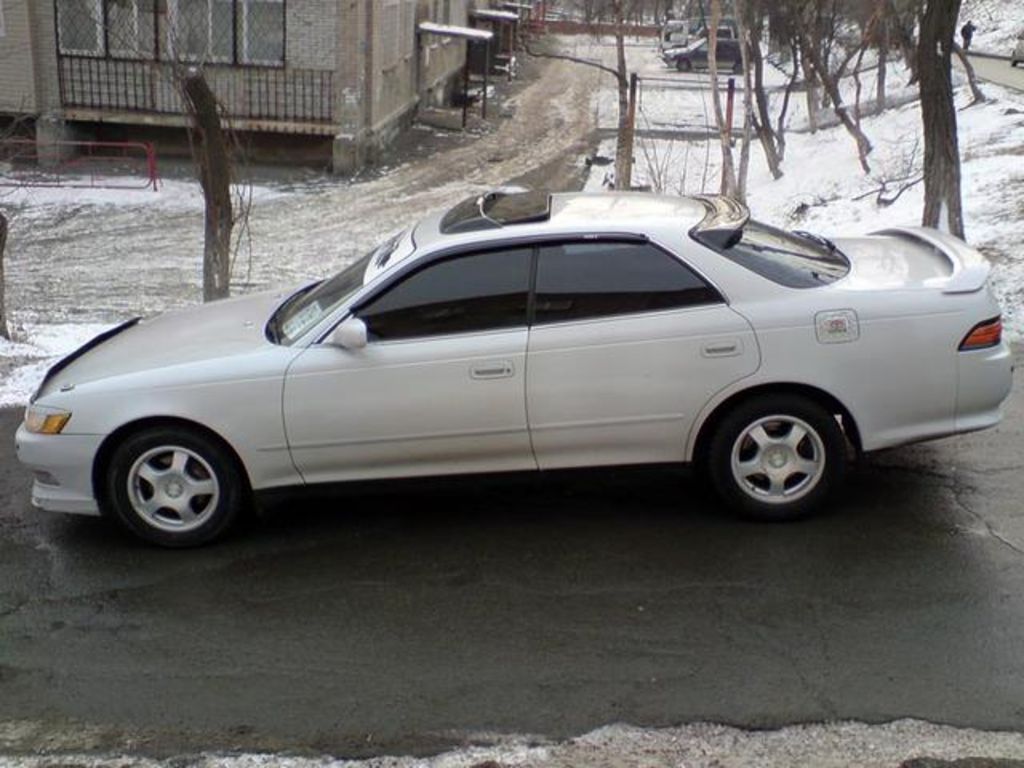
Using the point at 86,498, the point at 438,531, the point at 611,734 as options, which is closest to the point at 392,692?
the point at 611,734

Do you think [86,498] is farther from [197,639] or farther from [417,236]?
[417,236]

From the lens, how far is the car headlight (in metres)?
5.10

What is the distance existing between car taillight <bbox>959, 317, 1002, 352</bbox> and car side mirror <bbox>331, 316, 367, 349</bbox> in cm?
258

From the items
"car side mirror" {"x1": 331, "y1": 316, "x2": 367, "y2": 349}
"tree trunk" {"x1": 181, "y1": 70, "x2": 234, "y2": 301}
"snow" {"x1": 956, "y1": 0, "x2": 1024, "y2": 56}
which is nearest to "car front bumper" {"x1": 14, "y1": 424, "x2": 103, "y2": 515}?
"car side mirror" {"x1": 331, "y1": 316, "x2": 367, "y2": 349}

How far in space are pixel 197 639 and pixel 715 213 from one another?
3026mm

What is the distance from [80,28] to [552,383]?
2005cm

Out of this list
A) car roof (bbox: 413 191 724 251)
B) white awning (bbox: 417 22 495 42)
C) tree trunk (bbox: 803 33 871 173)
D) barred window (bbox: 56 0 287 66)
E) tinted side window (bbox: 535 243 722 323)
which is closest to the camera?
tinted side window (bbox: 535 243 722 323)

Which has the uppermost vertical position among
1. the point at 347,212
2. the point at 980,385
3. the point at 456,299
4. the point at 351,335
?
the point at 456,299

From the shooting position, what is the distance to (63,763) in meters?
3.60

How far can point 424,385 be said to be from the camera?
16.4 ft

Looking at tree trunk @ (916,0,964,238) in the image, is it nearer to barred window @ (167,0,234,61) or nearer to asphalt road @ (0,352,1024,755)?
asphalt road @ (0,352,1024,755)

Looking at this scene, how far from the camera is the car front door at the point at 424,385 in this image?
197 inches

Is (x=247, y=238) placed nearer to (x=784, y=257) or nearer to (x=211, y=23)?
(x=211, y=23)

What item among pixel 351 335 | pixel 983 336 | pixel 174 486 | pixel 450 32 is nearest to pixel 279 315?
pixel 351 335
